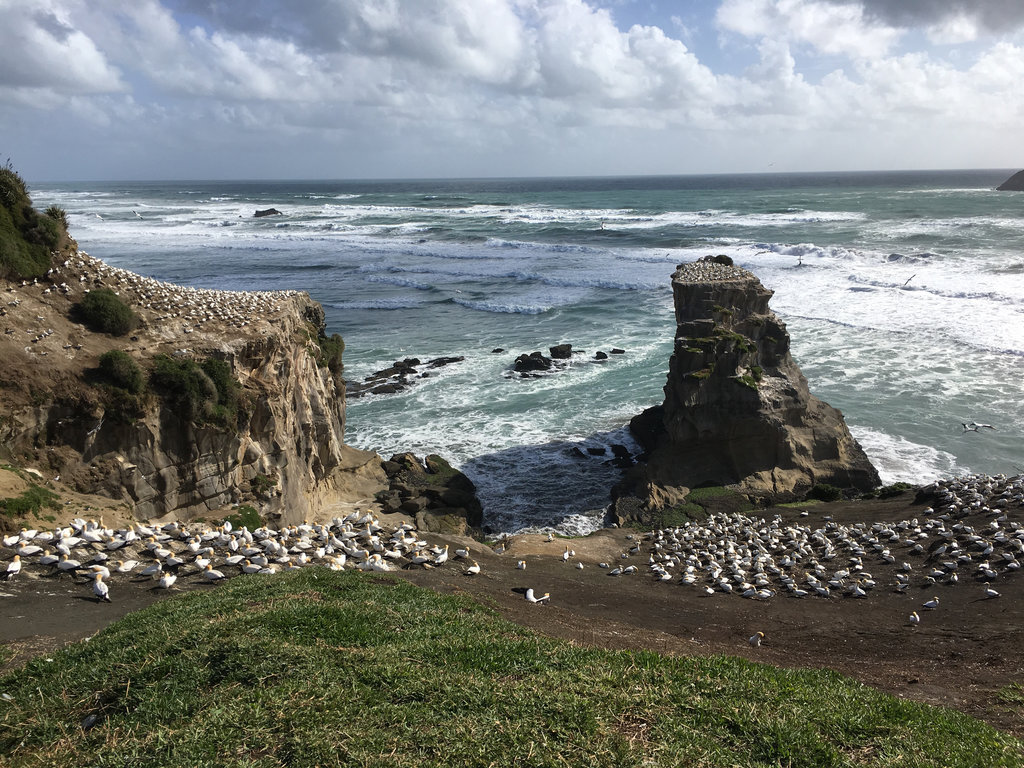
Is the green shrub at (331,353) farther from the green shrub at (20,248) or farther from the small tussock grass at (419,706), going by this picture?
the small tussock grass at (419,706)

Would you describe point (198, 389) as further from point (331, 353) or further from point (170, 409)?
point (331, 353)

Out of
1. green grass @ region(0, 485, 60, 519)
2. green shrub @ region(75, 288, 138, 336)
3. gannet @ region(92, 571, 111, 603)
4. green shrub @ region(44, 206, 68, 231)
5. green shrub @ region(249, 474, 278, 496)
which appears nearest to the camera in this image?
gannet @ region(92, 571, 111, 603)

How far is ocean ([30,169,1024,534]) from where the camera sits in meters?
27.1

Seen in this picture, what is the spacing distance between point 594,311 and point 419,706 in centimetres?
4412

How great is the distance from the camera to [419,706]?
6590 mm

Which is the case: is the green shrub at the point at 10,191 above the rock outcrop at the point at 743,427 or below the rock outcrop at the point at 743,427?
above

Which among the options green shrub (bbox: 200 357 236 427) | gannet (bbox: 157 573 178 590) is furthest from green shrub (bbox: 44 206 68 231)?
gannet (bbox: 157 573 178 590)

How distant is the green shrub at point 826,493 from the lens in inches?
870

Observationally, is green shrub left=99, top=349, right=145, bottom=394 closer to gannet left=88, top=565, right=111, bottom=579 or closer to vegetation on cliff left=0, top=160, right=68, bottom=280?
vegetation on cliff left=0, top=160, right=68, bottom=280

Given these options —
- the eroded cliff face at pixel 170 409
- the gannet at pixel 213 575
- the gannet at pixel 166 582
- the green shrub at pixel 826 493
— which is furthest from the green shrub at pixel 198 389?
the green shrub at pixel 826 493

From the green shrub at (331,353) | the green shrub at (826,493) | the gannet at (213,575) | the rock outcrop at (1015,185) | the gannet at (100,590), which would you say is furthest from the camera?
the rock outcrop at (1015,185)

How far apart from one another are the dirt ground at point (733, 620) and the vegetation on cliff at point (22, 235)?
8.40m

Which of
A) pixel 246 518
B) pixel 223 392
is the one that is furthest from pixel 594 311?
pixel 246 518

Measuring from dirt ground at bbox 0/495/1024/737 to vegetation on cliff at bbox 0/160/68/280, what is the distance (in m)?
8.40
